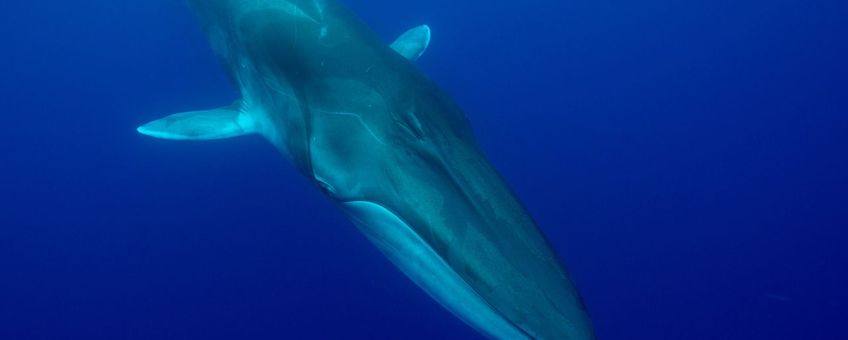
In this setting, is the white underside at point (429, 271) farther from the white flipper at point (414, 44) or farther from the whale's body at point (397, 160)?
the white flipper at point (414, 44)

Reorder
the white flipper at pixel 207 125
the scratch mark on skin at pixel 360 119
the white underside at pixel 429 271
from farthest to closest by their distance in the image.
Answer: the white flipper at pixel 207 125, the scratch mark on skin at pixel 360 119, the white underside at pixel 429 271

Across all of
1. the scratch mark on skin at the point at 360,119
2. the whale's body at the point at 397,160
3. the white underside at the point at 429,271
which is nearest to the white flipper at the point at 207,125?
the whale's body at the point at 397,160

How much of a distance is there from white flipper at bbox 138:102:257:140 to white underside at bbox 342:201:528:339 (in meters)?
2.62

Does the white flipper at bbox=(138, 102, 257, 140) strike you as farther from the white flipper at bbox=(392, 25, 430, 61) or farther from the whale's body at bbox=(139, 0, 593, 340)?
the white flipper at bbox=(392, 25, 430, 61)

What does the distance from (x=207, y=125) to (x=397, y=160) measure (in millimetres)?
3025

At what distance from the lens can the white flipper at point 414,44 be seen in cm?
→ 823

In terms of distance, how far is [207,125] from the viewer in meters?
6.66

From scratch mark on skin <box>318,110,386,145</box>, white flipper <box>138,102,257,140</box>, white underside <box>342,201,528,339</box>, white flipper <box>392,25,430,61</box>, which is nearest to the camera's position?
white underside <box>342,201,528,339</box>

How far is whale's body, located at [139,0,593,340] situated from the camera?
11.8 feet

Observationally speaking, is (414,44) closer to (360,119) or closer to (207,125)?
(207,125)

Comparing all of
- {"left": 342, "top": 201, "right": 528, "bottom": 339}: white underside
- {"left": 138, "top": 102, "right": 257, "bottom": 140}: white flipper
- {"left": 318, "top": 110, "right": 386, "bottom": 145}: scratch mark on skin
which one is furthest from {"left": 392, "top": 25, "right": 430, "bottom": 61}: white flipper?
{"left": 342, "top": 201, "right": 528, "bottom": 339}: white underside

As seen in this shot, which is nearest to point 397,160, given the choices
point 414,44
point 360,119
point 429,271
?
point 360,119

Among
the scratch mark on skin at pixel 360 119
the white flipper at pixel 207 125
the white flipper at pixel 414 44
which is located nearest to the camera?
the scratch mark on skin at pixel 360 119

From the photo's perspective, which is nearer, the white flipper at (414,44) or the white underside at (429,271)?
the white underside at (429,271)
